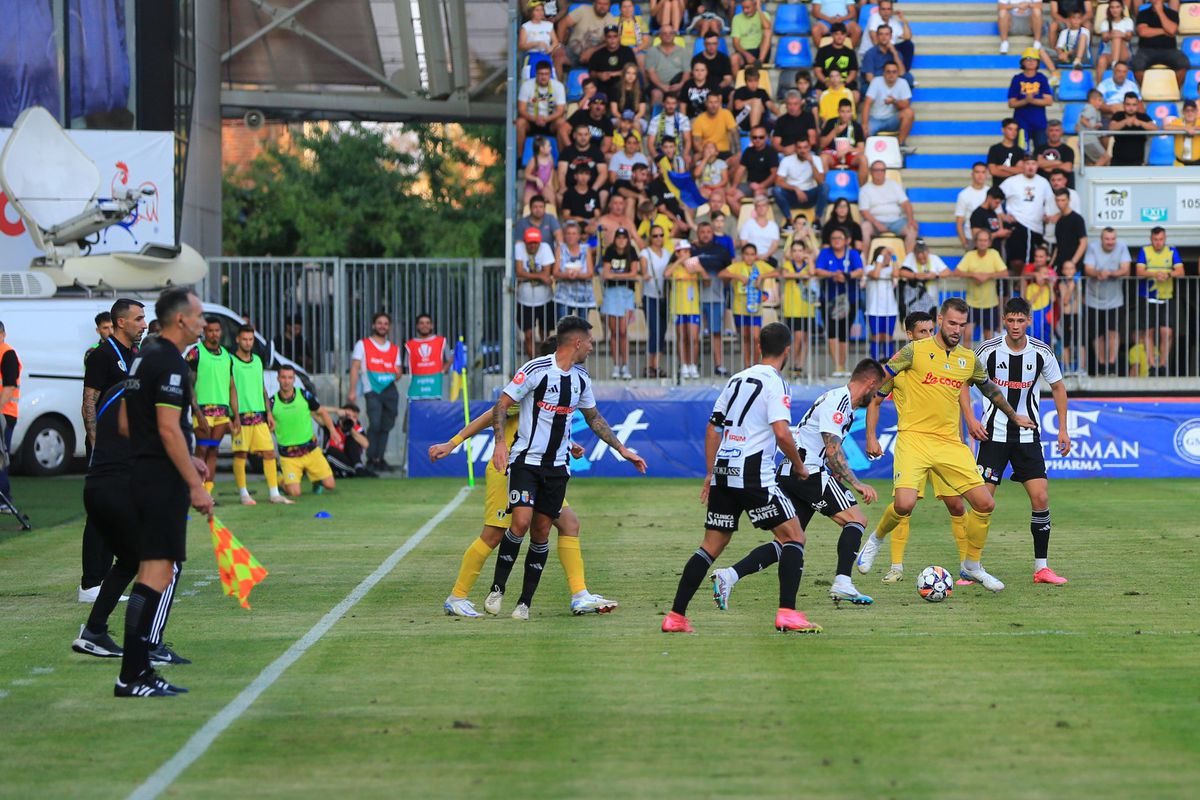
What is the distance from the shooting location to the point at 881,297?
Result: 23.4m

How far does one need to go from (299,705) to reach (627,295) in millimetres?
15877

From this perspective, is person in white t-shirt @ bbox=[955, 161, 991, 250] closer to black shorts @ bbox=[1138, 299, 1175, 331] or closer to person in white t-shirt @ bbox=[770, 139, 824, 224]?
person in white t-shirt @ bbox=[770, 139, 824, 224]

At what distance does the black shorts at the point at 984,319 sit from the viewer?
23.6 metres

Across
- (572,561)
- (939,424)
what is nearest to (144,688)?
(572,561)

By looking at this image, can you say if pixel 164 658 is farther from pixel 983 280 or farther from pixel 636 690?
pixel 983 280

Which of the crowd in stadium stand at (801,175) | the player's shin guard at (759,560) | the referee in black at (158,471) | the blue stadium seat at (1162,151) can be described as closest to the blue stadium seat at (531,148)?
the crowd in stadium stand at (801,175)

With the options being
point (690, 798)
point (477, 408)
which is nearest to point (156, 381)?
point (690, 798)

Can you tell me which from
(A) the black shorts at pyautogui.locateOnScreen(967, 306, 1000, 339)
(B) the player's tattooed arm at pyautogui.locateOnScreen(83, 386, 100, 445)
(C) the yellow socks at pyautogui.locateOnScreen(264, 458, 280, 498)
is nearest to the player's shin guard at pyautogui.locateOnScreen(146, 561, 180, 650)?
(B) the player's tattooed arm at pyautogui.locateOnScreen(83, 386, 100, 445)

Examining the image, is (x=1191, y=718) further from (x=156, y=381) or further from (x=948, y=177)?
(x=948, y=177)

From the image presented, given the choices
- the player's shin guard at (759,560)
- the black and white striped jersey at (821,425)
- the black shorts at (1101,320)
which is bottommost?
the player's shin guard at (759,560)

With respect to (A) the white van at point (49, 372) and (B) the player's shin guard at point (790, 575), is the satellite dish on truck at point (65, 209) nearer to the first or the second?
(A) the white van at point (49, 372)

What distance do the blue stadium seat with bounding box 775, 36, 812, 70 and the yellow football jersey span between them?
15348 millimetres

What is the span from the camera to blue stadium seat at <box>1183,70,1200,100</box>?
26672 millimetres

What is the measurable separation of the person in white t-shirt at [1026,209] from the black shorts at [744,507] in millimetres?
14636
